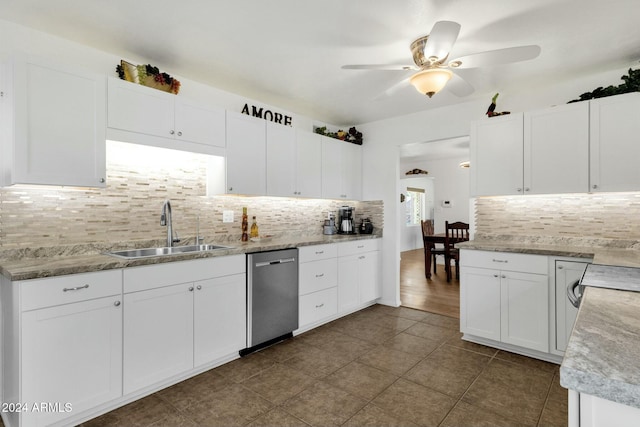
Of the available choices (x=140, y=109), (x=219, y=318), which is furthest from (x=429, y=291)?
(x=140, y=109)

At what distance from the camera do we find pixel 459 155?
7.55m

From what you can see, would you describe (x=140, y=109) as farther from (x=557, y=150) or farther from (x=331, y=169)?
(x=557, y=150)

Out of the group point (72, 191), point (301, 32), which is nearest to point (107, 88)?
point (72, 191)

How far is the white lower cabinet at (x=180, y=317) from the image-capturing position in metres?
2.00

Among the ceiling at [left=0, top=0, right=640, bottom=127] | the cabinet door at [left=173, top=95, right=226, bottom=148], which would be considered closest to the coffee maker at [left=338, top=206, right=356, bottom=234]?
the ceiling at [left=0, top=0, right=640, bottom=127]

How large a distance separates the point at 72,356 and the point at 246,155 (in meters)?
1.92

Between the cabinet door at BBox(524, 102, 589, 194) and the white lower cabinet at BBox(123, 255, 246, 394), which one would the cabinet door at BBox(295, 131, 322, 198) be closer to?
the white lower cabinet at BBox(123, 255, 246, 394)

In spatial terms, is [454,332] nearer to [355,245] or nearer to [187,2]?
[355,245]

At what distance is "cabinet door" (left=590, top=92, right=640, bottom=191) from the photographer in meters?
2.47

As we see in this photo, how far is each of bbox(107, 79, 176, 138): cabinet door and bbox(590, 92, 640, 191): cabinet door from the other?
11.0 ft

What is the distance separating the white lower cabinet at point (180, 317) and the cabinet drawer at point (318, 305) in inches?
27.4

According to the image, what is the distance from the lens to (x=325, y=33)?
2215mm

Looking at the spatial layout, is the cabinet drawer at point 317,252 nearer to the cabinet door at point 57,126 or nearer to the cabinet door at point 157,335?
the cabinet door at point 157,335

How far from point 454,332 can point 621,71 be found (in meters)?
2.69
